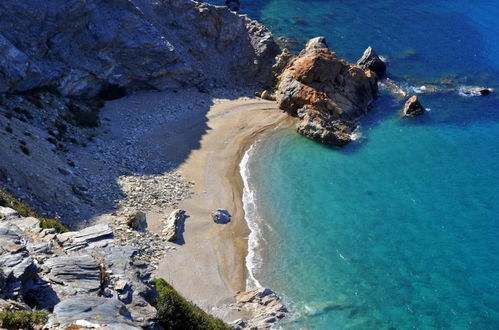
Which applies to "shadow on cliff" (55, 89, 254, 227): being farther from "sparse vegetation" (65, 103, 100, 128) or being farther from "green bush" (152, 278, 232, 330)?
"green bush" (152, 278, 232, 330)

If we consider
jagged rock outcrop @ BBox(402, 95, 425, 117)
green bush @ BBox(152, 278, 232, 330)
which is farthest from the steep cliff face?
green bush @ BBox(152, 278, 232, 330)

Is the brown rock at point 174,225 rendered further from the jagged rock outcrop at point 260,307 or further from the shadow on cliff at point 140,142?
the jagged rock outcrop at point 260,307

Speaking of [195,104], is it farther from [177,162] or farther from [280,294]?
[280,294]

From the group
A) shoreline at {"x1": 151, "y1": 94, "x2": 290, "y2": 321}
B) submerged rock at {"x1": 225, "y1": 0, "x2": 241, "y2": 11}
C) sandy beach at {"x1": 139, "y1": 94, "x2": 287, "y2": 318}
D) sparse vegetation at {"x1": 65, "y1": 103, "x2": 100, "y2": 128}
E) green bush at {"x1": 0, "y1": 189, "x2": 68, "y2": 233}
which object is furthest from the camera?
submerged rock at {"x1": 225, "y1": 0, "x2": 241, "y2": 11}

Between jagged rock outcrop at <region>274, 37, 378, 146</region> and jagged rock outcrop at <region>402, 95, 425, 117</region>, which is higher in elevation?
jagged rock outcrop at <region>274, 37, 378, 146</region>

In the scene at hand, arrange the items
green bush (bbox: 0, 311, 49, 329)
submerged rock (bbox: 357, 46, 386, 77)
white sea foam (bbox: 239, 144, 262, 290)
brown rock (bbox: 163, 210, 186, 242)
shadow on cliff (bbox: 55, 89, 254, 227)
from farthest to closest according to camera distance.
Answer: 1. submerged rock (bbox: 357, 46, 386, 77)
2. shadow on cliff (bbox: 55, 89, 254, 227)
3. brown rock (bbox: 163, 210, 186, 242)
4. white sea foam (bbox: 239, 144, 262, 290)
5. green bush (bbox: 0, 311, 49, 329)

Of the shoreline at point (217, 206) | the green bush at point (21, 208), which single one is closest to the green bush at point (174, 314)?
the green bush at point (21, 208)

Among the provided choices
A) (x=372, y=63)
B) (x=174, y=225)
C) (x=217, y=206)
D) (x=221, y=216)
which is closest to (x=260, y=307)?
(x=174, y=225)
